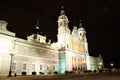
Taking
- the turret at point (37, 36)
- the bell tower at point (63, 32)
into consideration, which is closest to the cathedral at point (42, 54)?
the bell tower at point (63, 32)

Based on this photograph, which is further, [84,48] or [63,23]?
[84,48]

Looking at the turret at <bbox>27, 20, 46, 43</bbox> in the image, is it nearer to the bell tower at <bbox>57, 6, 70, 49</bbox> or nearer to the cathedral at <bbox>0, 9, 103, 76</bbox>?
the cathedral at <bbox>0, 9, 103, 76</bbox>

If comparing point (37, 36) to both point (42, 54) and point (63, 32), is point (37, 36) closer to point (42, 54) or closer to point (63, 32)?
point (63, 32)

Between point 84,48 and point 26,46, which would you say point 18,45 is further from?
point 84,48

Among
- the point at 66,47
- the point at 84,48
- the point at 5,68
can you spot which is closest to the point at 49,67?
the point at 66,47

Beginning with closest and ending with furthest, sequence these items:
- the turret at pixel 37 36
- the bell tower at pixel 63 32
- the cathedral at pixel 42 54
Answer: the cathedral at pixel 42 54 → the bell tower at pixel 63 32 → the turret at pixel 37 36

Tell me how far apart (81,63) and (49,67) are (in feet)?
64.7

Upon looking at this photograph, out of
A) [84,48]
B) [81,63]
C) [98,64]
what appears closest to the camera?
[81,63]

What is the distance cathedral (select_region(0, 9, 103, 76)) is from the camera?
32.1 meters

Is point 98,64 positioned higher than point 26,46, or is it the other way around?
point 26,46

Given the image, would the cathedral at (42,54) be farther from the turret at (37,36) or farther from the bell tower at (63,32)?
the turret at (37,36)

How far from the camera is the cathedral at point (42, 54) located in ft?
105

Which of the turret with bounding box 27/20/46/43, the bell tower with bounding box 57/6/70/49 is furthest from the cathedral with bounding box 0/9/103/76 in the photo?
the turret with bounding box 27/20/46/43

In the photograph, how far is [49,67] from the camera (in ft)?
152
